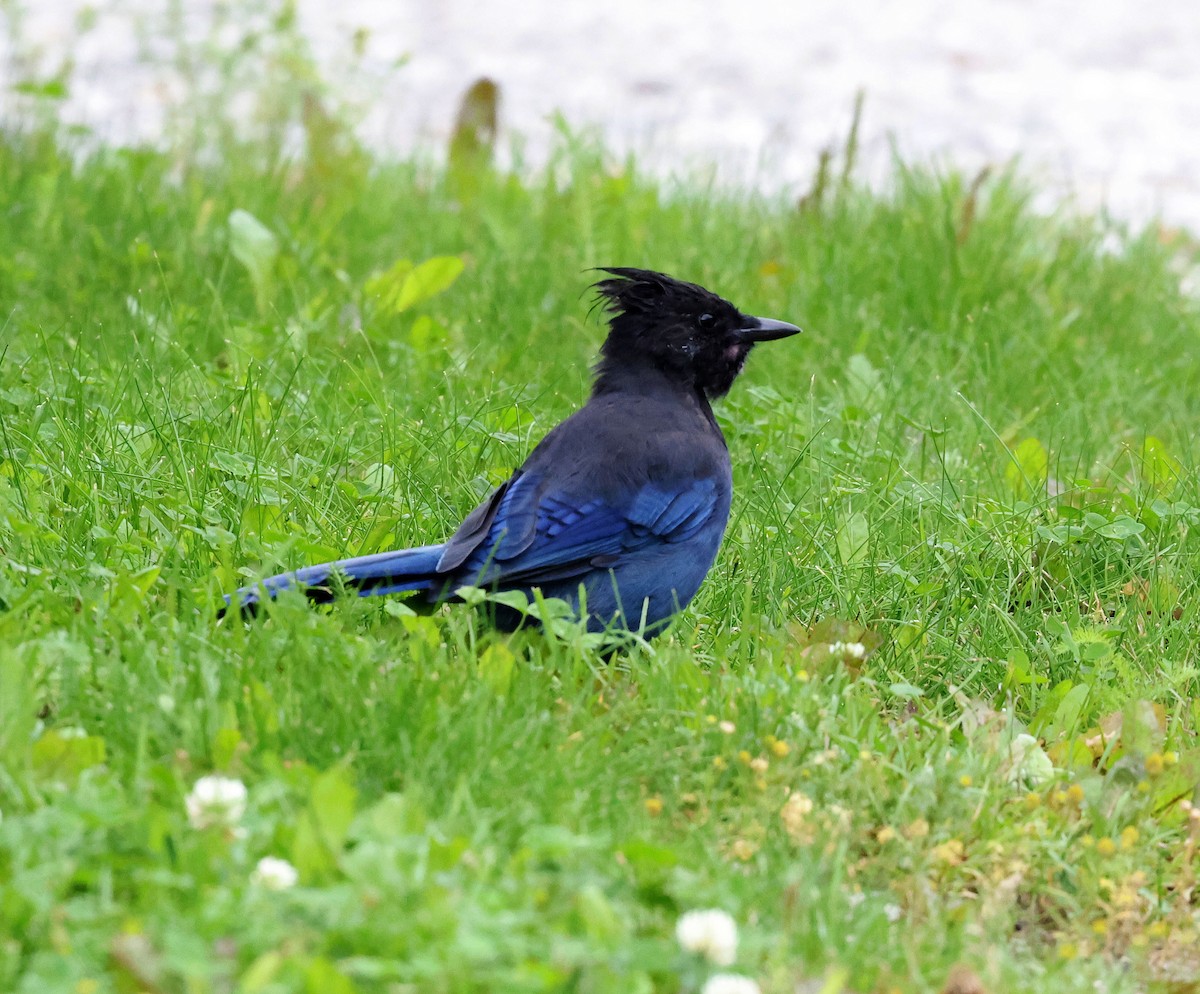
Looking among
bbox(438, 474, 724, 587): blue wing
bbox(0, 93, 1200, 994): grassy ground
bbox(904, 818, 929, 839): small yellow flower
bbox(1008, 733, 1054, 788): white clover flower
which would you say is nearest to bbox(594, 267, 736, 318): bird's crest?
bbox(0, 93, 1200, 994): grassy ground

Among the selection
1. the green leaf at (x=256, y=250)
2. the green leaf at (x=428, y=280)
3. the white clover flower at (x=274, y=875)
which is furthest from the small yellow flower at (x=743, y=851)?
the green leaf at (x=256, y=250)

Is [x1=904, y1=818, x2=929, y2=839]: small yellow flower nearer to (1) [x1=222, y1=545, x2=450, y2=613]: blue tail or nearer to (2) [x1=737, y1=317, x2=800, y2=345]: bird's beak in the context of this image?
(1) [x1=222, y1=545, x2=450, y2=613]: blue tail

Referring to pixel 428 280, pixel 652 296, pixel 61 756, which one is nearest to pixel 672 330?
pixel 652 296

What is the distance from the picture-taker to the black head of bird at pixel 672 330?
421 cm

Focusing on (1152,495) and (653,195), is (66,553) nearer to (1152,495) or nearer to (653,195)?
(1152,495)

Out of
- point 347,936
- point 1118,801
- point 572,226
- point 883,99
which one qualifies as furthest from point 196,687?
point 883,99

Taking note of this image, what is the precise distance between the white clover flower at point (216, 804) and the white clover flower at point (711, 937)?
2.25ft

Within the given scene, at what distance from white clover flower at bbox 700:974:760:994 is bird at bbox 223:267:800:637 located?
4.22 ft

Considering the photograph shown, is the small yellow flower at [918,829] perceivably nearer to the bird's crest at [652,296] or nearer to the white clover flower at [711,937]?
Result: the white clover flower at [711,937]

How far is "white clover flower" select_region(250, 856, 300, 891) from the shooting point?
7.36 ft

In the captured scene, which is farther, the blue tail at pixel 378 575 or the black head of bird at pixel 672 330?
the black head of bird at pixel 672 330

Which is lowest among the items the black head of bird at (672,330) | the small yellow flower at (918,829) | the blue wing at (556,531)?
the small yellow flower at (918,829)

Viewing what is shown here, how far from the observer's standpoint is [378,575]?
11.5 feet

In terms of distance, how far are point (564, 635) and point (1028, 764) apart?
36.8 inches
